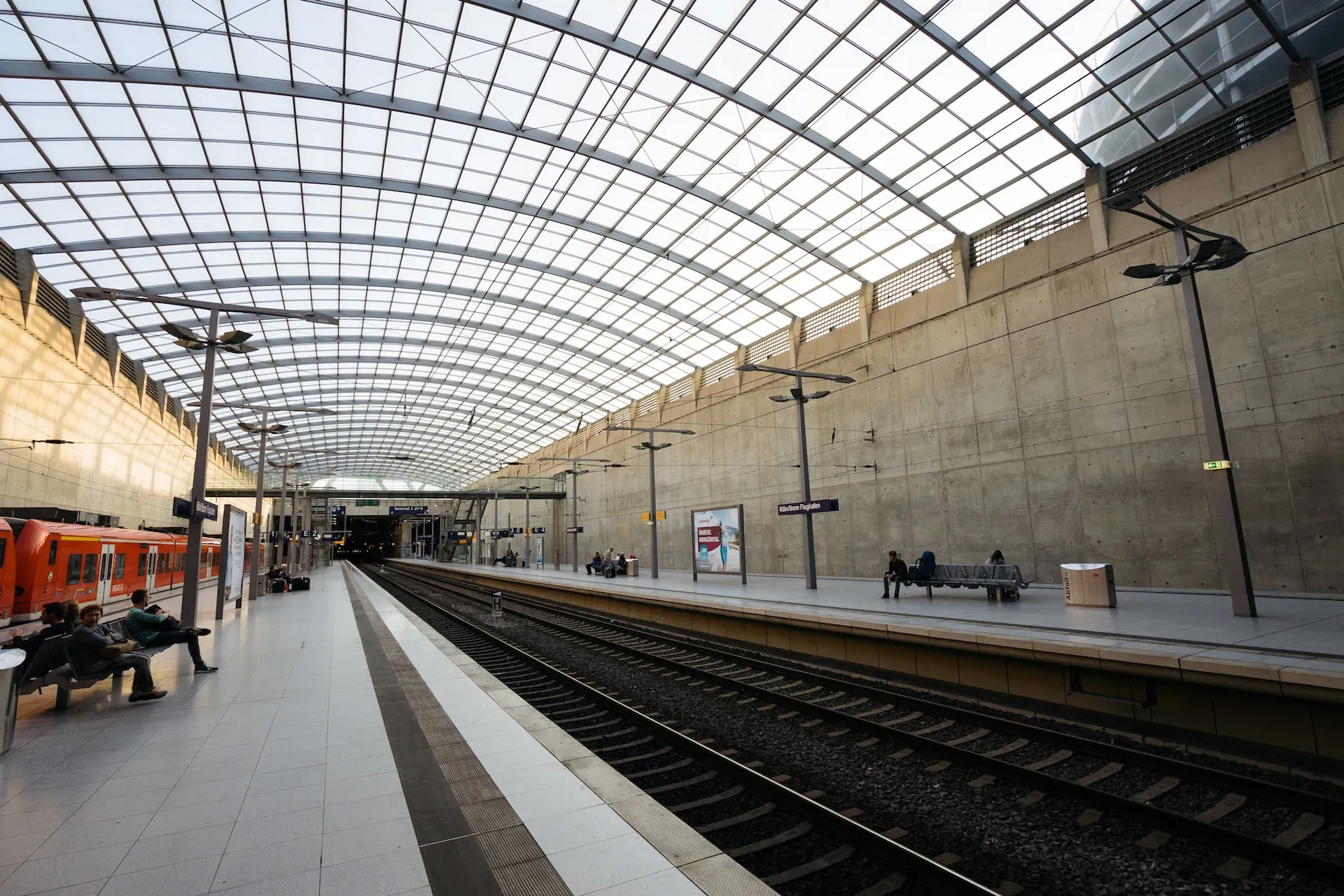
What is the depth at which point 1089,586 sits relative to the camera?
12.2 m

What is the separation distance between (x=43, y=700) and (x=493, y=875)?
8.15 m

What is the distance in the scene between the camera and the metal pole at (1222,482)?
9898 mm

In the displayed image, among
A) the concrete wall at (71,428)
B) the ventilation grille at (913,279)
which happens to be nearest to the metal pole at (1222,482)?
the ventilation grille at (913,279)

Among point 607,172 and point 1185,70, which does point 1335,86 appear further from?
point 607,172

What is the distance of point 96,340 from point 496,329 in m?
19.1

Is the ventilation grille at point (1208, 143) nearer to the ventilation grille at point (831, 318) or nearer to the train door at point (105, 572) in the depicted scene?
the ventilation grille at point (831, 318)

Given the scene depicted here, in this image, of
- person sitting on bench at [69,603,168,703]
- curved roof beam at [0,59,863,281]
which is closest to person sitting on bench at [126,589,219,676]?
person sitting on bench at [69,603,168,703]

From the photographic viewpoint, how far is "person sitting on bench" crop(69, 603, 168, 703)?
718cm

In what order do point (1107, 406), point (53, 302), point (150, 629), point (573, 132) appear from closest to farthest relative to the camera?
point (150, 629), point (1107, 406), point (573, 132), point (53, 302)

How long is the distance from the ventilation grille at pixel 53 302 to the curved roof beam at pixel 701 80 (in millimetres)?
20724

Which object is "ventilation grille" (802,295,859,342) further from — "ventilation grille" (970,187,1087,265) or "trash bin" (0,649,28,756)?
"trash bin" (0,649,28,756)

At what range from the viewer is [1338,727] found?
18.8ft

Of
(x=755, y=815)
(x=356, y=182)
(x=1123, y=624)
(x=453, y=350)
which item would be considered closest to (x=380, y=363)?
(x=453, y=350)

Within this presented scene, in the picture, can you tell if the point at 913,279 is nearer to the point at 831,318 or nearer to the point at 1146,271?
the point at 831,318
